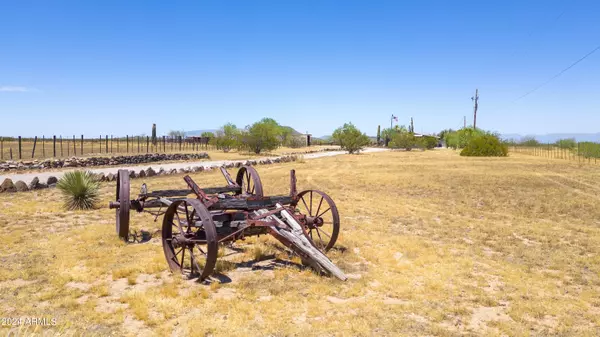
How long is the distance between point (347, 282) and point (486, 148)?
118 ft

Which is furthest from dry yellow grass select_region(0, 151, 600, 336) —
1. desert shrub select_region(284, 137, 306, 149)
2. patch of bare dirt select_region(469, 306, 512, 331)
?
desert shrub select_region(284, 137, 306, 149)

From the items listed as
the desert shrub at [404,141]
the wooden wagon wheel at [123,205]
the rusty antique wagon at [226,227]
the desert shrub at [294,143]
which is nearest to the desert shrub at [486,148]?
the desert shrub at [404,141]

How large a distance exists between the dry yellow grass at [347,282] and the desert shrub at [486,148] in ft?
89.2

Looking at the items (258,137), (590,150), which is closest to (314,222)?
(590,150)

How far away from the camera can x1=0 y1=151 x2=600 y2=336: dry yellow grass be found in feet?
16.3

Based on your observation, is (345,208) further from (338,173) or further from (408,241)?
(338,173)

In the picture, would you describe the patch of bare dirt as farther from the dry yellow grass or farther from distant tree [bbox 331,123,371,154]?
distant tree [bbox 331,123,371,154]

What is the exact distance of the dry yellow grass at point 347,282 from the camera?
16.3ft

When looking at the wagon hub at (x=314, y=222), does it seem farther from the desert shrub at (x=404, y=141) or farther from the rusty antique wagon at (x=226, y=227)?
the desert shrub at (x=404, y=141)

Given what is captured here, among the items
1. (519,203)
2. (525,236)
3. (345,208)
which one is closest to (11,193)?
(345,208)

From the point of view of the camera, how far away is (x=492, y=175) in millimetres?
20922

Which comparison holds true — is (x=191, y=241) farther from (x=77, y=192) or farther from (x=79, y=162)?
(x=79, y=162)

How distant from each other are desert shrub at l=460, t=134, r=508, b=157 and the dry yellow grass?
2718cm

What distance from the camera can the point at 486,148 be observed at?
38.2 meters
